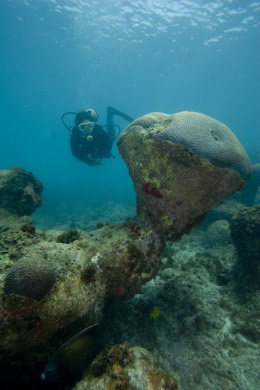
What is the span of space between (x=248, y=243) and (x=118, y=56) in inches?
1922

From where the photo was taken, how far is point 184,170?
3.32m

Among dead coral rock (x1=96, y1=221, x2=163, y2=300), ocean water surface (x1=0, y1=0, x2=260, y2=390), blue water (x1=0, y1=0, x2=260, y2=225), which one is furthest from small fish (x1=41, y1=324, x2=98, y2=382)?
blue water (x1=0, y1=0, x2=260, y2=225)

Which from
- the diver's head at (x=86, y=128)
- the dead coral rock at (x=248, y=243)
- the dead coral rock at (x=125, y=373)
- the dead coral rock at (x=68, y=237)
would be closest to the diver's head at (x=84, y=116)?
the diver's head at (x=86, y=128)

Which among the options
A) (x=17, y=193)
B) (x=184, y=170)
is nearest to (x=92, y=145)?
(x=17, y=193)

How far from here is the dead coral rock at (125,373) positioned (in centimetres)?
195

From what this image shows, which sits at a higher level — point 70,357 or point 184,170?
point 184,170

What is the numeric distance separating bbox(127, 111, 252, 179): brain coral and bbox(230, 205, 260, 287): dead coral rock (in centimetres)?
212

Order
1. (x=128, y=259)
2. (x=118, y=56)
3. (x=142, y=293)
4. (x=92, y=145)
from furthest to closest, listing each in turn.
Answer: (x=118, y=56) < (x=92, y=145) < (x=142, y=293) < (x=128, y=259)

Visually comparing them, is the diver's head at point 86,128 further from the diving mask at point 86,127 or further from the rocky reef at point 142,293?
the rocky reef at point 142,293

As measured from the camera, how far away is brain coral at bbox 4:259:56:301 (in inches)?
87.7

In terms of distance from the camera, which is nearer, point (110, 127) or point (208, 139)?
point (208, 139)

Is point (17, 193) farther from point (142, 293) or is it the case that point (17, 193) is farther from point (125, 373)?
point (125, 373)

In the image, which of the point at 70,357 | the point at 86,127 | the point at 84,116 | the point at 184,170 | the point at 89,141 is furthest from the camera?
the point at 84,116

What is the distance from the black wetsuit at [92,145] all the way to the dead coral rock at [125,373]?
8.40 metres
